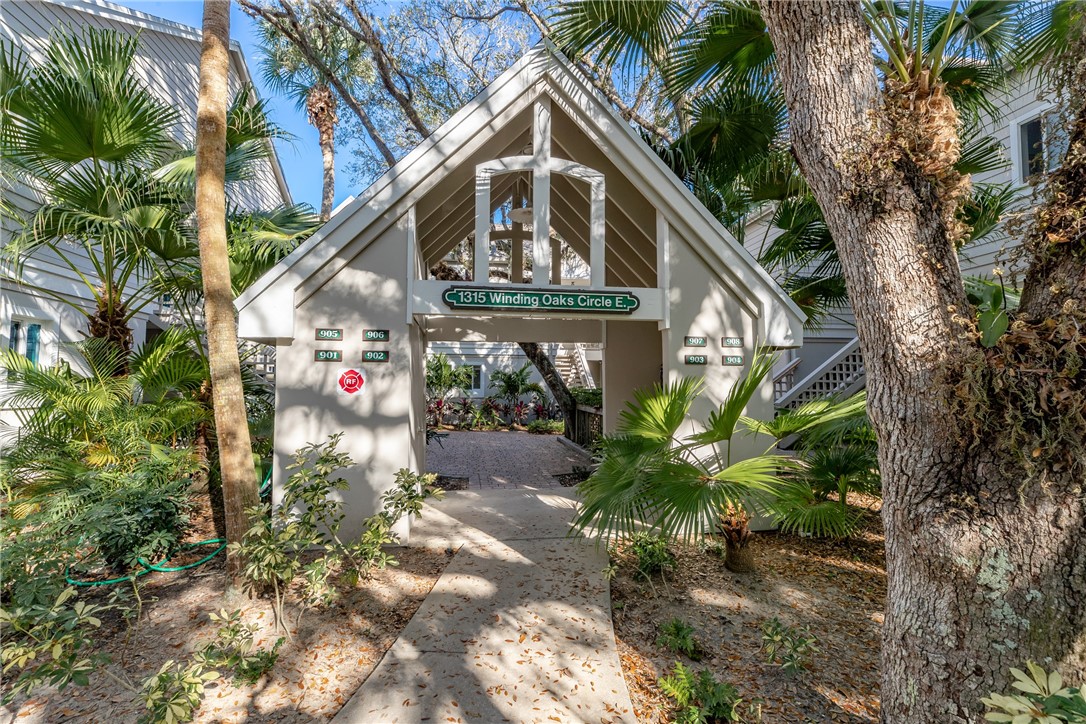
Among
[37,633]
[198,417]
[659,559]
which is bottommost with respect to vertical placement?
[659,559]

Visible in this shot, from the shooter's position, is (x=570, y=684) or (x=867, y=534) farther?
(x=867, y=534)

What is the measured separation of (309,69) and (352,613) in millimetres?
17141

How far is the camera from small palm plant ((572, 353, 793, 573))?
3982 mm

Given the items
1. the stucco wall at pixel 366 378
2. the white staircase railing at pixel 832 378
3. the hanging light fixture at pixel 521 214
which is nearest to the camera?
the stucco wall at pixel 366 378

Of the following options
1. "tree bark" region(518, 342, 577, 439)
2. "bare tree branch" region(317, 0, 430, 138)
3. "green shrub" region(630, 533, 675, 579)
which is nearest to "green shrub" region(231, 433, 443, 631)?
"green shrub" region(630, 533, 675, 579)

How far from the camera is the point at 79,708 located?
138 inches

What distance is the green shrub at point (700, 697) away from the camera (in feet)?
10.8

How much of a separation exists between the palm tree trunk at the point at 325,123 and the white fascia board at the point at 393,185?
984 centimetres

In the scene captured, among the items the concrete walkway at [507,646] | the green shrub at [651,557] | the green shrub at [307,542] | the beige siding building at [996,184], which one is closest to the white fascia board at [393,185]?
the green shrub at [307,542]

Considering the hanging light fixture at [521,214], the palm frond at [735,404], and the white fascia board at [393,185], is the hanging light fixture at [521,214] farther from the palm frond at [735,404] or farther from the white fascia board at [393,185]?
the palm frond at [735,404]

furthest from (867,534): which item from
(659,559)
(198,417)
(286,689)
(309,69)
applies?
(309,69)

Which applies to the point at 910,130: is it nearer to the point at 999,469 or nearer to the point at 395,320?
the point at 999,469

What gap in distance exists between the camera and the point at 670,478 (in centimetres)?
434

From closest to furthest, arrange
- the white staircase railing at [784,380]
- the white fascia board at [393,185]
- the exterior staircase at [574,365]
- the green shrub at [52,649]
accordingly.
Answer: the green shrub at [52,649] < the white fascia board at [393,185] < the white staircase railing at [784,380] < the exterior staircase at [574,365]
